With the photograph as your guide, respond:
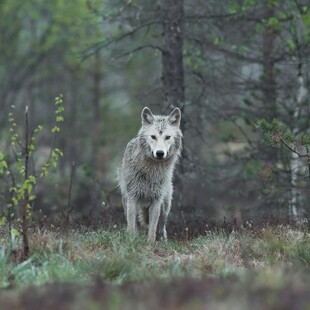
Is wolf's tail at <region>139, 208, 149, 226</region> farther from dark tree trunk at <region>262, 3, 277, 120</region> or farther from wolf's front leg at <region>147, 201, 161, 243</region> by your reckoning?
dark tree trunk at <region>262, 3, 277, 120</region>

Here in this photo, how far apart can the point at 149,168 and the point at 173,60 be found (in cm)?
505

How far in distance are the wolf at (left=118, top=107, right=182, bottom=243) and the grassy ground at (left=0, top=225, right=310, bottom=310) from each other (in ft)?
3.05

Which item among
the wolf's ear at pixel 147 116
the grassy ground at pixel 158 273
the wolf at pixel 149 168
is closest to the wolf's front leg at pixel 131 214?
the wolf at pixel 149 168

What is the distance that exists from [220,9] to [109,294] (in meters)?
12.3

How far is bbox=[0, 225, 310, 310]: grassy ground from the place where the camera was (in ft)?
17.0

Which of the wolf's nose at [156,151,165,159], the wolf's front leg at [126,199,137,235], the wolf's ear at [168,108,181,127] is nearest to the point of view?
the wolf's nose at [156,151,165,159]

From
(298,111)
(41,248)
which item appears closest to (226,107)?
(298,111)

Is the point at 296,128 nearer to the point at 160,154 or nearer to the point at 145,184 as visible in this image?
the point at 145,184

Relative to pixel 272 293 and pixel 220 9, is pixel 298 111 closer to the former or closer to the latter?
pixel 220 9

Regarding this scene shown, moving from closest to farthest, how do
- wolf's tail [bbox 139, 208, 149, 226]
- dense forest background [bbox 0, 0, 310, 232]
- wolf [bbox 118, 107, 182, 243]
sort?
wolf [bbox 118, 107, 182, 243], wolf's tail [bbox 139, 208, 149, 226], dense forest background [bbox 0, 0, 310, 232]

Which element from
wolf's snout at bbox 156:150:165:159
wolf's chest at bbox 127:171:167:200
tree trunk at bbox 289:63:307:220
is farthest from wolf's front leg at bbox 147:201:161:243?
tree trunk at bbox 289:63:307:220

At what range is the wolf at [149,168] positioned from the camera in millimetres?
10766

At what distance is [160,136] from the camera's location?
10641 millimetres

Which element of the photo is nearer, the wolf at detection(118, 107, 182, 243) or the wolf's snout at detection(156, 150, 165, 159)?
the wolf's snout at detection(156, 150, 165, 159)
